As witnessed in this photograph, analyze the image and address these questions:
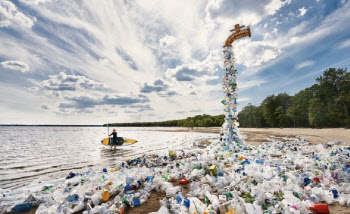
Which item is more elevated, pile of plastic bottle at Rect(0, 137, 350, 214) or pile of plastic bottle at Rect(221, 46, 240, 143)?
pile of plastic bottle at Rect(221, 46, 240, 143)

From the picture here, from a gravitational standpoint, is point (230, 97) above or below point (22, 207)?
above

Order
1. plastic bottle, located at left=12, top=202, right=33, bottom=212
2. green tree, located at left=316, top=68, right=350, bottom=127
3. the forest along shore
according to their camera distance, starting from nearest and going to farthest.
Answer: plastic bottle, located at left=12, top=202, right=33, bottom=212 → the forest along shore → green tree, located at left=316, top=68, right=350, bottom=127

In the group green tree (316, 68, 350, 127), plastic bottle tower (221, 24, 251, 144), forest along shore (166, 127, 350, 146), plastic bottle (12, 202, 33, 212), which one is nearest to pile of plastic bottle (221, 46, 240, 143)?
plastic bottle tower (221, 24, 251, 144)

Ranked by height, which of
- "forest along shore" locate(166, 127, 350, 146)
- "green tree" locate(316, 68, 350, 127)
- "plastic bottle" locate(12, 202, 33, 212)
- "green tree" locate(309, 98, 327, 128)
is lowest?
"forest along shore" locate(166, 127, 350, 146)

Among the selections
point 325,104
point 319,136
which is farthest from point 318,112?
point 319,136

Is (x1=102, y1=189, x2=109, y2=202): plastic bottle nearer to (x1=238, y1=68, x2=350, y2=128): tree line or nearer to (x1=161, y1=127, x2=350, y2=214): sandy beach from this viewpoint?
(x1=161, y1=127, x2=350, y2=214): sandy beach

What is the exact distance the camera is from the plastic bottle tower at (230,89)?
8493 millimetres

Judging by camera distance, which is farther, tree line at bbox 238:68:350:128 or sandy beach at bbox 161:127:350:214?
tree line at bbox 238:68:350:128

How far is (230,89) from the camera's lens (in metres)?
8.59

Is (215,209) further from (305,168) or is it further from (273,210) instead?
(305,168)

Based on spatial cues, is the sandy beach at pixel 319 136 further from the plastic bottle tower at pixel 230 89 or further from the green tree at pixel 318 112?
the green tree at pixel 318 112

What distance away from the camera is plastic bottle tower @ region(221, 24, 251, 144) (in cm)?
849

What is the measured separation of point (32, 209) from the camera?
3354mm

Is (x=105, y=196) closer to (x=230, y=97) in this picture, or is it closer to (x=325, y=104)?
(x=230, y=97)
